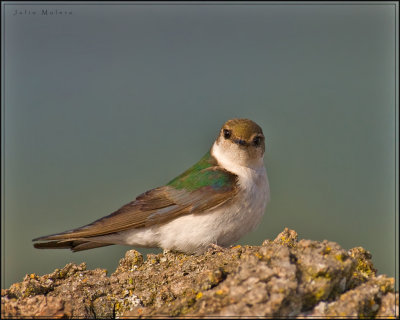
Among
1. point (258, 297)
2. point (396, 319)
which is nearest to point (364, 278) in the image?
point (396, 319)

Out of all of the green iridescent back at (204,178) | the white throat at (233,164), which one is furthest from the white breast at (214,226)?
the green iridescent back at (204,178)

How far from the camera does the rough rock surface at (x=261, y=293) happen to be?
406cm

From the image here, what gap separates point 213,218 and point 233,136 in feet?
4.26

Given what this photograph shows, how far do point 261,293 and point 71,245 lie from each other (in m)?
4.15

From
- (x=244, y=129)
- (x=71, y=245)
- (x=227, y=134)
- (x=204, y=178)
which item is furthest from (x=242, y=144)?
(x=71, y=245)

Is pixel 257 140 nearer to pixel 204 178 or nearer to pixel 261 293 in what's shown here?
pixel 204 178

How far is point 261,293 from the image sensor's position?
3996mm

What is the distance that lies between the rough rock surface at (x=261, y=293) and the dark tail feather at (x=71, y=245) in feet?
7.01

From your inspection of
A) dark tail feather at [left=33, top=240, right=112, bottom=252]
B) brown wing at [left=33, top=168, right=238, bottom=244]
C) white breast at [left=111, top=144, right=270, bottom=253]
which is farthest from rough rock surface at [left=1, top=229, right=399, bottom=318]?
dark tail feather at [left=33, top=240, right=112, bottom=252]

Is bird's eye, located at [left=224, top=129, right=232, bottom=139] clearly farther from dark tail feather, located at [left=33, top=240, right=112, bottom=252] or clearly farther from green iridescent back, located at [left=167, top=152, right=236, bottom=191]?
dark tail feather, located at [left=33, top=240, right=112, bottom=252]

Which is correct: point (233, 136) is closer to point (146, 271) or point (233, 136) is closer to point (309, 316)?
point (146, 271)

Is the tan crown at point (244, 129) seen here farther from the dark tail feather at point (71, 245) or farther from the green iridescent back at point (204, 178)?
the dark tail feather at point (71, 245)

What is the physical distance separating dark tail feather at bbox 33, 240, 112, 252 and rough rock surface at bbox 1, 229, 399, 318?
2.14 metres

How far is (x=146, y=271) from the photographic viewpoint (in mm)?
5773
